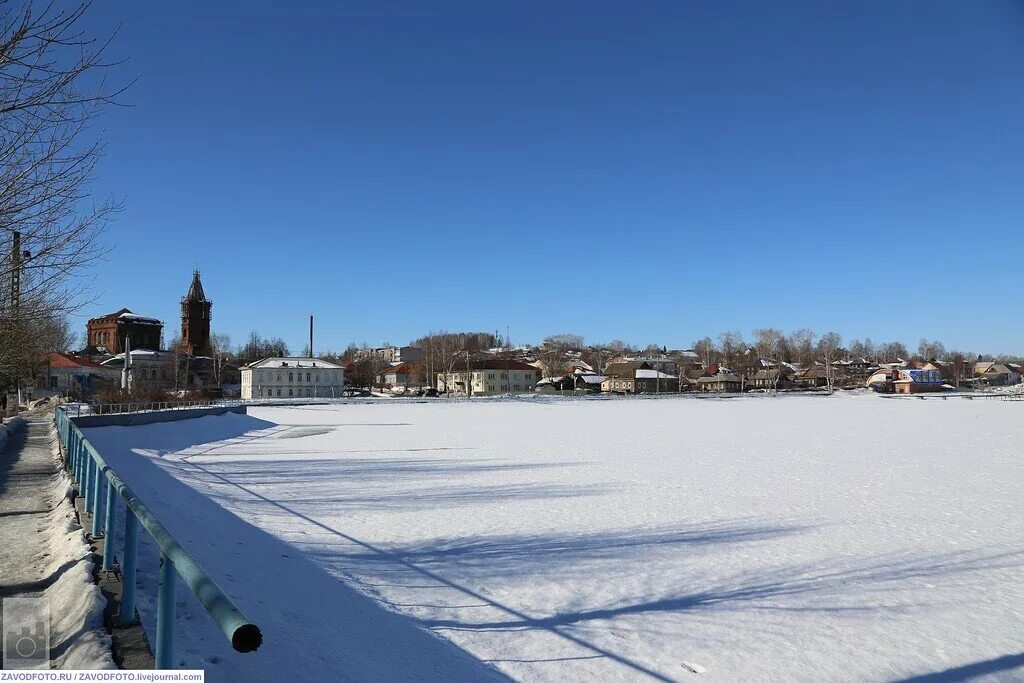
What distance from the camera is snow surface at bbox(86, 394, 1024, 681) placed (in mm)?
6363

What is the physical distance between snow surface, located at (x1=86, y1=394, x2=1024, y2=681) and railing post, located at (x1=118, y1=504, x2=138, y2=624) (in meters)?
0.41

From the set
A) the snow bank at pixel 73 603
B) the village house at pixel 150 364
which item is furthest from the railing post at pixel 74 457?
the village house at pixel 150 364

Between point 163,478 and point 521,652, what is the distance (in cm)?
1168

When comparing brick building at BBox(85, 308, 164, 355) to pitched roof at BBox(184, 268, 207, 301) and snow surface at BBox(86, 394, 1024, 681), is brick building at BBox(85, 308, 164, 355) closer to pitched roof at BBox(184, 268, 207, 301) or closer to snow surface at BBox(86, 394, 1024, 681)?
pitched roof at BBox(184, 268, 207, 301)

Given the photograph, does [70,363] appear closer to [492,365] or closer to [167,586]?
[492,365]

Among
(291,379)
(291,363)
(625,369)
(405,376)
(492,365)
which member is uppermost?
(492,365)

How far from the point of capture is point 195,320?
5108 inches

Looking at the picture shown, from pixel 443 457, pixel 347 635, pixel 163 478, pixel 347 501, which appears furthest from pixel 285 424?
pixel 347 635

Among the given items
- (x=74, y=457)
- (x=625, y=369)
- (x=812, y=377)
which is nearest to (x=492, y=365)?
(x=625, y=369)

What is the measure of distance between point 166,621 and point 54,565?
161 inches

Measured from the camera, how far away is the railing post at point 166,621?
3.58m

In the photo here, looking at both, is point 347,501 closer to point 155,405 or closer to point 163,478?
point 163,478

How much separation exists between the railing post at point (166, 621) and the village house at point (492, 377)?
123566mm

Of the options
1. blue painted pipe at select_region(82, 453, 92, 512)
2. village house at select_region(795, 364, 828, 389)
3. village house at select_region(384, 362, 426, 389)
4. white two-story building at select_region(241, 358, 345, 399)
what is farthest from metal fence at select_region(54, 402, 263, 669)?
village house at select_region(795, 364, 828, 389)
